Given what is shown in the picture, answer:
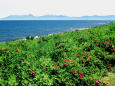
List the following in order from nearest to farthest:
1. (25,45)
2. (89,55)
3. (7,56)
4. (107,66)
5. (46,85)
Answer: (46,85), (7,56), (89,55), (107,66), (25,45)

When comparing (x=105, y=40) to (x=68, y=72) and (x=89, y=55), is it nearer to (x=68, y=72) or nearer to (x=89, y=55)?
(x=89, y=55)

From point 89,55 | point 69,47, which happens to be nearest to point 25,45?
point 69,47

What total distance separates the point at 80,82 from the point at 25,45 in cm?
489

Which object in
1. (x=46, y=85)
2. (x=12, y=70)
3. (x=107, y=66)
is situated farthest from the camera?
(x=107, y=66)

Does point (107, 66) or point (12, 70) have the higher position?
point (12, 70)

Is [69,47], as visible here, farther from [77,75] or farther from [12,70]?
[12,70]

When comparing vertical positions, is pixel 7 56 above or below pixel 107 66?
above

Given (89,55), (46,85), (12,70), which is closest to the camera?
(46,85)

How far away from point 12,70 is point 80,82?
2.58 m

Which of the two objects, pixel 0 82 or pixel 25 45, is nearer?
pixel 0 82

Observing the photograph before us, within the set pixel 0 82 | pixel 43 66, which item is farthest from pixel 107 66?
pixel 0 82

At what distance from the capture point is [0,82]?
4.78 m

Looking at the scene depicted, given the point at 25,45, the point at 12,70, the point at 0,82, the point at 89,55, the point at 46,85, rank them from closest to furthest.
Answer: the point at 0,82, the point at 46,85, the point at 12,70, the point at 89,55, the point at 25,45

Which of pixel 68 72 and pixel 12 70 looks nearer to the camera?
pixel 12 70
